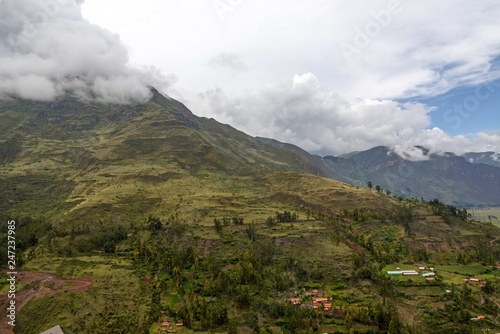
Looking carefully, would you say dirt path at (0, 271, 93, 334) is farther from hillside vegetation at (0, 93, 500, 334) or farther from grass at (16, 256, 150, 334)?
grass at (16, 256, 150, 334)

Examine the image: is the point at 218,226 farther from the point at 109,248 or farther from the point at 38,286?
the point at 38,286

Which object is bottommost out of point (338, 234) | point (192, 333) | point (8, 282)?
point (192, 333)

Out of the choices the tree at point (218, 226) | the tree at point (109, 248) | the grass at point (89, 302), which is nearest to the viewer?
the grass at point (89, 302)

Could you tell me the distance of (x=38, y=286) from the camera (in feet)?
381

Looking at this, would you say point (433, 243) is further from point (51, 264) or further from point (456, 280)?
point (51, 264)

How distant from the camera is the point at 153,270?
14262 cm

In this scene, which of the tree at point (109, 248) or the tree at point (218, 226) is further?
the tree at point (218, 226)

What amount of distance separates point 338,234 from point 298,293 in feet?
227

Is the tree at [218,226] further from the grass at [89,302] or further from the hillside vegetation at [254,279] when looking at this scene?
the grass at [89,302]

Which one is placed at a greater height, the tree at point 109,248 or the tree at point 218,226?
the tree at point 218,226

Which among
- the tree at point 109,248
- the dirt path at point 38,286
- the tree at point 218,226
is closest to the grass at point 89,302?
the dirt path at point 38,286

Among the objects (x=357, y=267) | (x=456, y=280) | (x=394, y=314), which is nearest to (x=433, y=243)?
(x=456, y=280)

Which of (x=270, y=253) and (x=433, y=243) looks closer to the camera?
(x=270, y=253)

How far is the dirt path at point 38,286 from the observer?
107m
